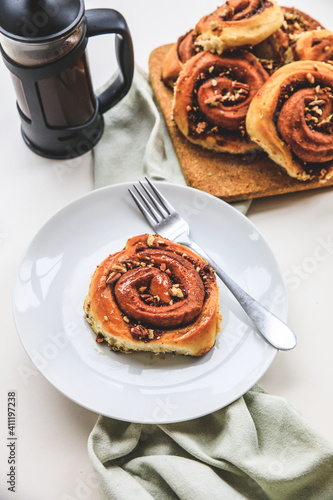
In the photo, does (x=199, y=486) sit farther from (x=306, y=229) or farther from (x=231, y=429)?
(x=306, y=229)

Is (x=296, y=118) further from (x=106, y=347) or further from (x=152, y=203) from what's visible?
(x=106, y=347)

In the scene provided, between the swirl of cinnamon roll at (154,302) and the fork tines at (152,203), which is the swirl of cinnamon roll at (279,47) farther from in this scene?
the swirl of cinnamon roll at (154,302)

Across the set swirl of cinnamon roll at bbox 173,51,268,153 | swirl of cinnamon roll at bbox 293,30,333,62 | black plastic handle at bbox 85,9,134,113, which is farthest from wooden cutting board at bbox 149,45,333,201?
swirl of cinnamon roll at bbox 293,30,333,62

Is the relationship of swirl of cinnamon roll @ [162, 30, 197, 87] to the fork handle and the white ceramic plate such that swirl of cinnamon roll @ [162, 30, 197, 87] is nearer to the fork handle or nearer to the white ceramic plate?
the white ceramic plate

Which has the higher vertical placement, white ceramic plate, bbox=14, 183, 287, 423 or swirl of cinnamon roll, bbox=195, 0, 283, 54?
swirl of cinnamon roll, bbox=195, 0, 283, 54

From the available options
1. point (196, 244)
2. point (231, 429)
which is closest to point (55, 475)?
point (231, 429)

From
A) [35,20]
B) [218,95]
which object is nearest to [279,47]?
[218,95]

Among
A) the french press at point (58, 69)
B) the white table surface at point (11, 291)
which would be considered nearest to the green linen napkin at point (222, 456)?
the white table surface at point (11, 291)
